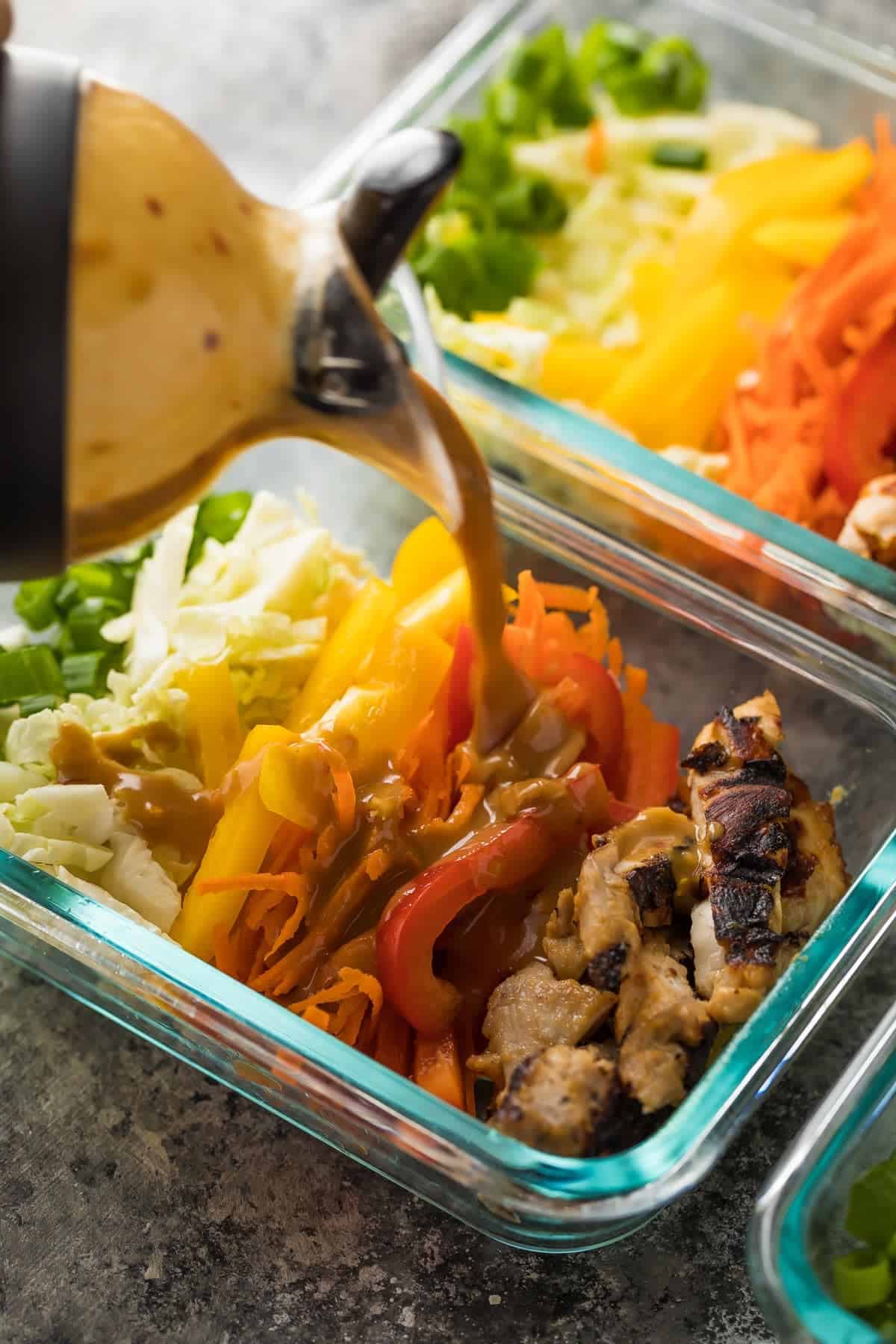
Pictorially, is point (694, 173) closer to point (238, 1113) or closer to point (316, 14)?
point (316, 14)

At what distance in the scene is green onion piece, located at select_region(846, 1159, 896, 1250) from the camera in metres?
1.66

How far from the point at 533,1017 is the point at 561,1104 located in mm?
171

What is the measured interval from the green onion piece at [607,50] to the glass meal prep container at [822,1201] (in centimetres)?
234

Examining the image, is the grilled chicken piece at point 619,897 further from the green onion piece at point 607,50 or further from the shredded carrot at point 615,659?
the green onion piece at point 607,50

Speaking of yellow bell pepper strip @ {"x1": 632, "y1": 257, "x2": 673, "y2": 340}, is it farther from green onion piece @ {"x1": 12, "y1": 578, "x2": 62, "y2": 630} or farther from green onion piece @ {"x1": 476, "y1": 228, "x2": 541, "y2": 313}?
green onion piece @ {"x1": 12, "y1": 578, "x2": 62, "y2": 630}

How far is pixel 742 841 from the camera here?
74.8 inches

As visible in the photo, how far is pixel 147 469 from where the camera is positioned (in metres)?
1.44

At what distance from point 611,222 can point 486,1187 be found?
219 cm

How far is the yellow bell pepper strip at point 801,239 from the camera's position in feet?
9.51

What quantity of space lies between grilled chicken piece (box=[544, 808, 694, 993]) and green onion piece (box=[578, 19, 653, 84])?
6.64ft

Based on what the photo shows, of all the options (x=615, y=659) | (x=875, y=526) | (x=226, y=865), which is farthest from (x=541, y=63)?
(x=226, y=865)

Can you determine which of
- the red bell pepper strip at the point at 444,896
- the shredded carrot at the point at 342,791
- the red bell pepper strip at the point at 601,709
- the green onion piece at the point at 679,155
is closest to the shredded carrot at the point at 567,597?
the red bell pepper strip at the point at 601,709

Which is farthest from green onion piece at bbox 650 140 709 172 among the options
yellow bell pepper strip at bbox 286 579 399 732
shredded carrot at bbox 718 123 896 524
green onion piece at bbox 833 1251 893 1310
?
green onion piece at bbox 833 1251 893 1310

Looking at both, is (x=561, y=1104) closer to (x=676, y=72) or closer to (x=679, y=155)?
(x=679, y=155)
